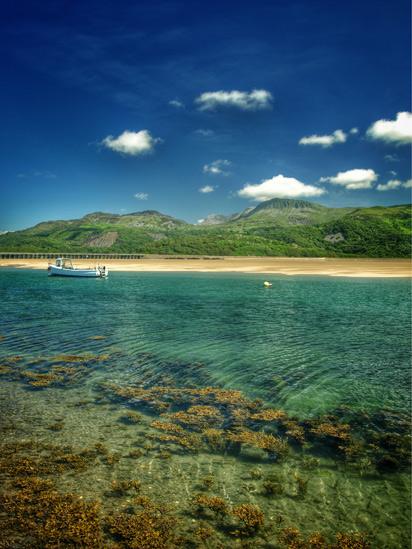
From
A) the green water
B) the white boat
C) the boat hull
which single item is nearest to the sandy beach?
the white boat

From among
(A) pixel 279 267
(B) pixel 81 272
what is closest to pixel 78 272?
(B) pixel 81 272

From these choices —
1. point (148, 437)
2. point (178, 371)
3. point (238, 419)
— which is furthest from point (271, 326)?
point (148, 437)

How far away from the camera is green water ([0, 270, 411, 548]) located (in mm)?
7770

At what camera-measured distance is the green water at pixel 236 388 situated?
25.5 feet

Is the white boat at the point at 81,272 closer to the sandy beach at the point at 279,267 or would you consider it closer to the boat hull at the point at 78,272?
the boat hull at the point at 78,272

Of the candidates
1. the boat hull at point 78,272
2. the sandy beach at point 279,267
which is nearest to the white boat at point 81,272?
the boat hull at point 78,272

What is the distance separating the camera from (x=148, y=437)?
1034cm

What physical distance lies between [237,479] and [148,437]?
119 inches

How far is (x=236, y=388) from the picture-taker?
14516mm

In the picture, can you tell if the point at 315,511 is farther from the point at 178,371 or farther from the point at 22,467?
the point at 178,371

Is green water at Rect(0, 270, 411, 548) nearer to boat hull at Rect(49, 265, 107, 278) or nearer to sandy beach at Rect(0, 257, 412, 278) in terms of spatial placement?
boat hull at Rect(49, 265, 107, 278)

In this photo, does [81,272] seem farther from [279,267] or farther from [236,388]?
[236,388]

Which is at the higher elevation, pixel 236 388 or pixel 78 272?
pixel 78 272

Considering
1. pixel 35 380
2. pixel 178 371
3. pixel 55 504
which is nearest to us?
pixel 55 504
